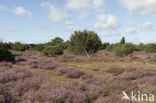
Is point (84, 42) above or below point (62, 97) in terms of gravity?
above

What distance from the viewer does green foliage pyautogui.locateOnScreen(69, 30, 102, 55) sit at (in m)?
27.8

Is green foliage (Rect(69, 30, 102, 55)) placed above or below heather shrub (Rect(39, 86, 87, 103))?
above

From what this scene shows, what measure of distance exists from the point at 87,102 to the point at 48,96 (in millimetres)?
1367

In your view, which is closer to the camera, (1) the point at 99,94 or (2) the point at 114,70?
(1) the point at 99,94

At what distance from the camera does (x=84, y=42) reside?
2773 centimetres

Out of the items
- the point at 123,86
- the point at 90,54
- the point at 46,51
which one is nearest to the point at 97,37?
the point at 90,54

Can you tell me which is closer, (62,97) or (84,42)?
(62,97)

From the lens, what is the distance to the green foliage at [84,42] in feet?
91.0

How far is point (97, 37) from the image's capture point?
28797 millimetres

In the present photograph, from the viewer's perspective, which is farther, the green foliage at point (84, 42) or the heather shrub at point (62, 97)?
the green foliage at point (84, 42)

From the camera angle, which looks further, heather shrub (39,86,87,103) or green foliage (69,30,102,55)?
green foliage (69,30,102,55)

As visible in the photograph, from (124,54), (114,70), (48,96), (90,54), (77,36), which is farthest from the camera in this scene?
(124,54)

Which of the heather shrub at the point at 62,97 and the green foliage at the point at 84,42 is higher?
the green foliage at the point at 84,42

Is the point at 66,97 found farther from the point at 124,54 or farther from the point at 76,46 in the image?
the point at 124,54
